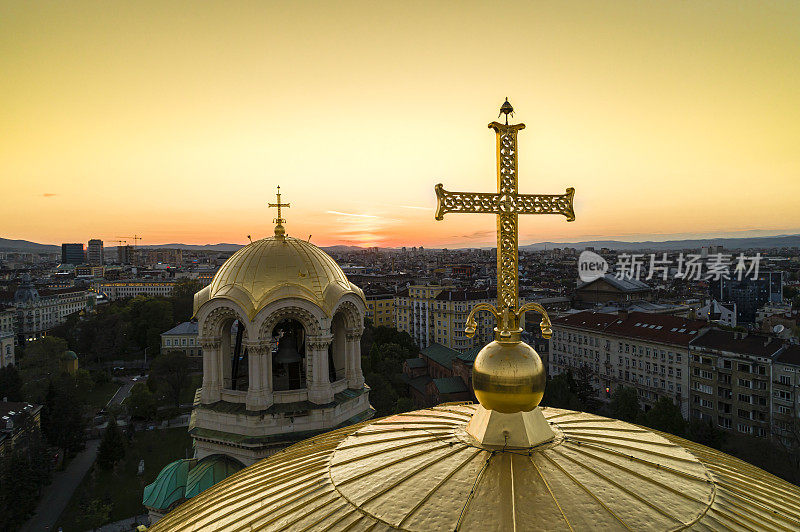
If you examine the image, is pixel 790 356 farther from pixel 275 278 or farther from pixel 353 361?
pixel 275 278

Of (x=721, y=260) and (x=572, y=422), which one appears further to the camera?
(x=721, y=260)

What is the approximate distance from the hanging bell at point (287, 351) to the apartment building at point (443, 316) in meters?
40.2

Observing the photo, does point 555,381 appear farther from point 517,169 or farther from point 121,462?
point 517,169

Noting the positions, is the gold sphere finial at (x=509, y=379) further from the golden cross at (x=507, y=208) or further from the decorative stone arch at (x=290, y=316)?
the decorative stone arch at (x=290, y=316)

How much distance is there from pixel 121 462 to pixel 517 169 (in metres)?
34.6

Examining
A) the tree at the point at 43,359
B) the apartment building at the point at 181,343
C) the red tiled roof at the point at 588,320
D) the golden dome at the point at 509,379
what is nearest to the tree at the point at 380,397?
the red tiled roof at the point at 588,320

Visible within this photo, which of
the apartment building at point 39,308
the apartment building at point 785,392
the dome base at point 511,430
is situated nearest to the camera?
the dome base at point 511,430

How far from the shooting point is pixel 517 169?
4668 millimetres

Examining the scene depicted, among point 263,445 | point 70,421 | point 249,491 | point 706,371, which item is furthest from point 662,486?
point 70,421

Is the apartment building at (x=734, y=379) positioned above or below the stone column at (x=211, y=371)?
below

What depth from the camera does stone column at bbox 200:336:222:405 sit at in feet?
43.1

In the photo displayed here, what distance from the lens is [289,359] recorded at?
1406cm

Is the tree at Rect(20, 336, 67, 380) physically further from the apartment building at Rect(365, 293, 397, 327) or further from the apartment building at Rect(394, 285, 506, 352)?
the apartment building at Rect(394, 285, 506, 352)

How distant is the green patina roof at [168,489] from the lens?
480 inches
